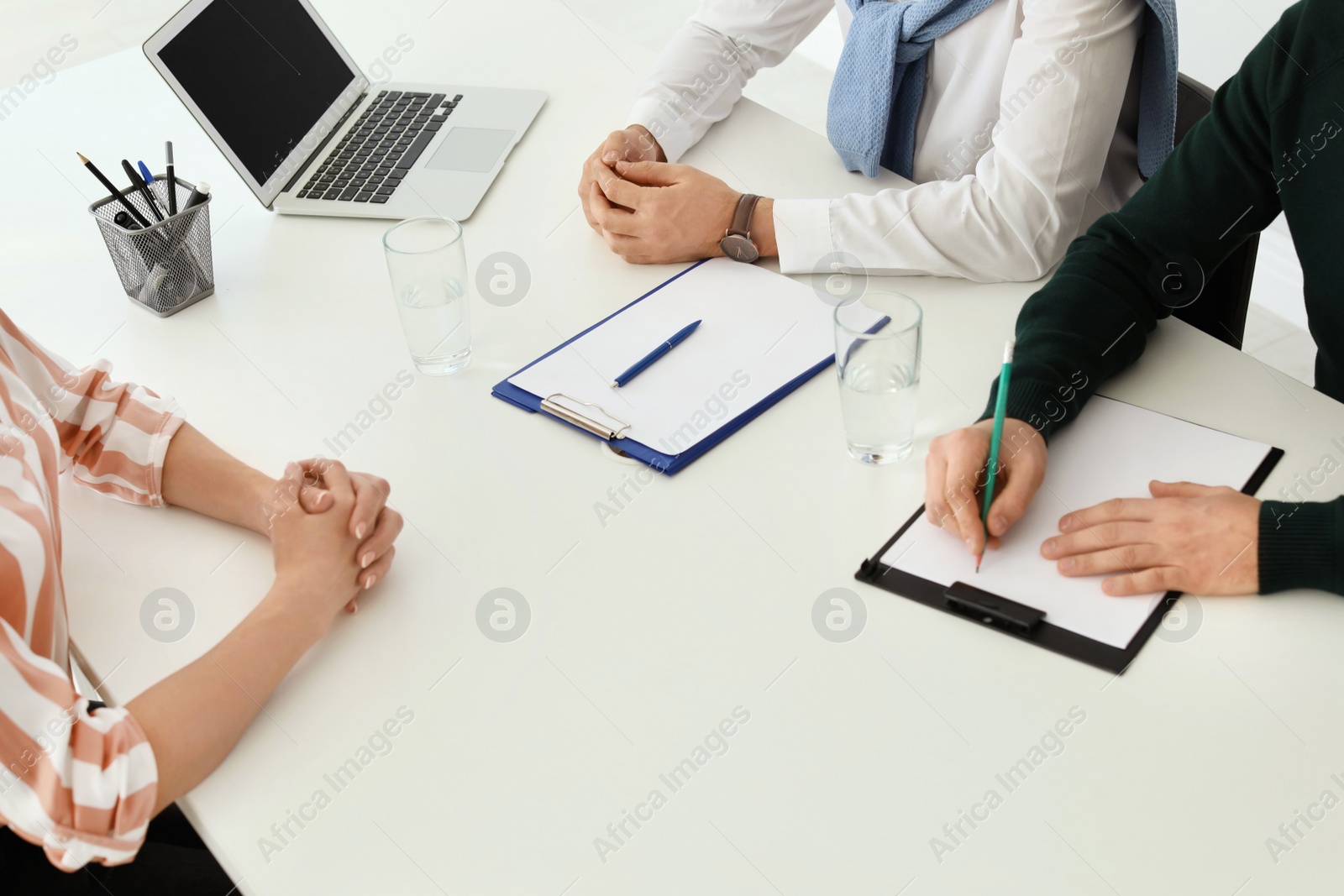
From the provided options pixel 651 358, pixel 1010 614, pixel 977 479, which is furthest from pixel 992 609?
pixel 651 358

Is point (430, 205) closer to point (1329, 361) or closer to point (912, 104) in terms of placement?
point (912, 104)

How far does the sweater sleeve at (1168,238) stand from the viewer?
1078 millimetres

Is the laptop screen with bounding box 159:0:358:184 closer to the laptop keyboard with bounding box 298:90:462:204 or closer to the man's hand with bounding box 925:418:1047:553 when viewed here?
the laptop keyboard with bounding box 298:90:462:204

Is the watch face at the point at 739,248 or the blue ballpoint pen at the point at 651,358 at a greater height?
the blue ballpoint pen at the point at 651,358

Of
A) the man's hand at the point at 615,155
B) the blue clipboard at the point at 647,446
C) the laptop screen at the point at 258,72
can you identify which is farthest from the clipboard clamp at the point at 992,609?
the laptop screen at the point at 258,72

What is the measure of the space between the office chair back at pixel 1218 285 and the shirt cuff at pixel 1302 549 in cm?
46

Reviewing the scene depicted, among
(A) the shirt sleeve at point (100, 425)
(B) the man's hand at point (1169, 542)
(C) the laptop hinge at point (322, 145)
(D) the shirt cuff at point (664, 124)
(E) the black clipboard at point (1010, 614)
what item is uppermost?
(A) the shirt sleeve at point (100, 425)

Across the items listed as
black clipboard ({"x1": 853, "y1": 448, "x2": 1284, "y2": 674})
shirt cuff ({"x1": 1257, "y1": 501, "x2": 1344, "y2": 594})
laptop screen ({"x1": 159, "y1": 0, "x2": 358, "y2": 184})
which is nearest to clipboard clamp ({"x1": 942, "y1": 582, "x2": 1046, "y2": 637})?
black clipboard ({"x1": 853, "y1": 448, "x2": 1284, "y2": 674})

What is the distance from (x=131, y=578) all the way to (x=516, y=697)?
0.39 m

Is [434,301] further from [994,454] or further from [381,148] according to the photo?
[994,454]

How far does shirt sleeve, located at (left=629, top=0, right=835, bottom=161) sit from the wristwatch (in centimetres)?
27

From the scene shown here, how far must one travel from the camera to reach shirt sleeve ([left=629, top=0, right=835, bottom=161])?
60.3 inches

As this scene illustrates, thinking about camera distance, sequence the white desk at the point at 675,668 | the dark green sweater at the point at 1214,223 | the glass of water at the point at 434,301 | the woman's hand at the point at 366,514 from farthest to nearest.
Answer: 1. the glass of water at the point at 434,301
2. the dark green sweater at the point at 1214,223
3. the woman's hand at the point at 366,514
4. the white desk at the point at 675,668

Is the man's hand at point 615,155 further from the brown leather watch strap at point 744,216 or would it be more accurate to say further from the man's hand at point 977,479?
the man's hand at point 977,479
